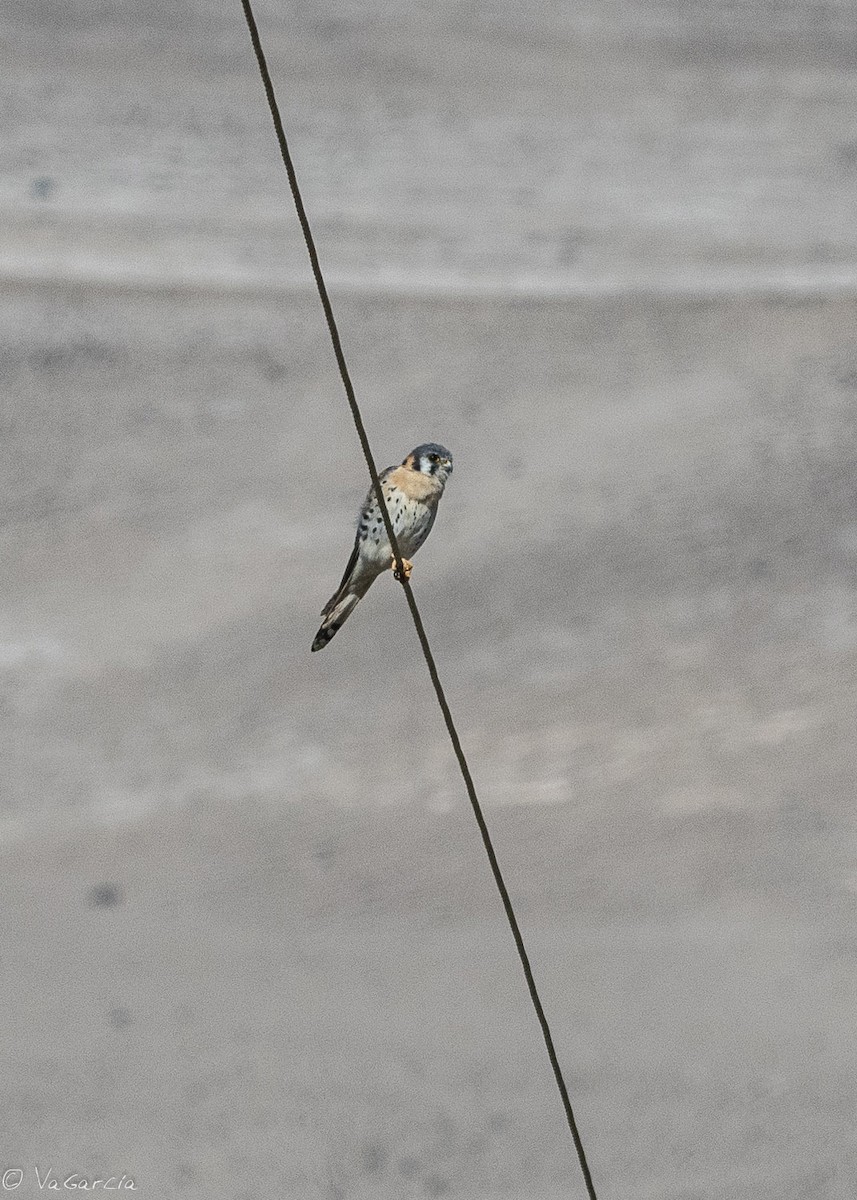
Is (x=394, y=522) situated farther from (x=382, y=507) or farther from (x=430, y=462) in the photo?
(x=382, y=507)

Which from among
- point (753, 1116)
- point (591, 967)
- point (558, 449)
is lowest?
point (753, 1116)

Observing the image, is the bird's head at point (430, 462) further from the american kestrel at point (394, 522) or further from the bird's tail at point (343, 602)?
the bird's tail at point (343, 602)

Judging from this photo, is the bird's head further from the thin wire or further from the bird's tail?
the thin wire

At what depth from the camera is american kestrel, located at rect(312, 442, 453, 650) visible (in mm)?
3270

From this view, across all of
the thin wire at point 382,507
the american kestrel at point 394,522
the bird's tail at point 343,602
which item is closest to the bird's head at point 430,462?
the american kestrel at point 394,522

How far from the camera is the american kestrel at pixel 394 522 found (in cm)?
327

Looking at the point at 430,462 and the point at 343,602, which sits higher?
the point at 430,462

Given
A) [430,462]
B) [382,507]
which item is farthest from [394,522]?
[382,507]

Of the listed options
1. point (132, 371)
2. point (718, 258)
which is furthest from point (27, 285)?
point (718, 258)

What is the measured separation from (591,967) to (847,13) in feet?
10.4

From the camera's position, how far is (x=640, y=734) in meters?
5.55

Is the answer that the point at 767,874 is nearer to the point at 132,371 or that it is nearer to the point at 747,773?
the point at 747,773

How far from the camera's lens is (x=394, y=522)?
11.1 feet

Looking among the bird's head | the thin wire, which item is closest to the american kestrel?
the bird's head
